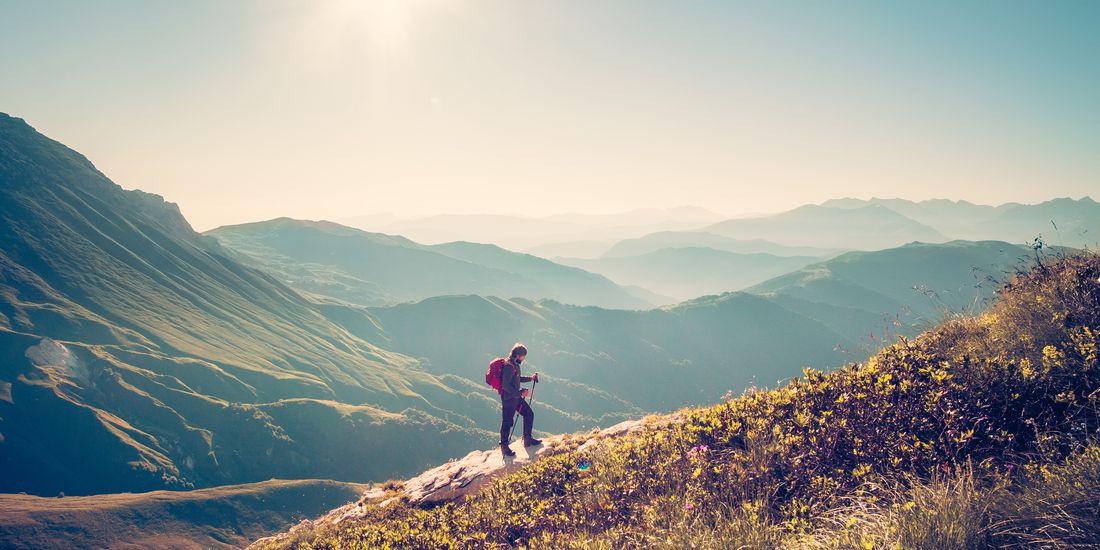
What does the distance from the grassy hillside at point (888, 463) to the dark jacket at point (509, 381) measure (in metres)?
5.81

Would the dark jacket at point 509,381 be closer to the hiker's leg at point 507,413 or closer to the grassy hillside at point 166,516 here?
the hiker's leg at point 507,413

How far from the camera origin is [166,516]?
420 ft

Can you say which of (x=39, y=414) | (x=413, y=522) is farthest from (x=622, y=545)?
(x=39, y=414)

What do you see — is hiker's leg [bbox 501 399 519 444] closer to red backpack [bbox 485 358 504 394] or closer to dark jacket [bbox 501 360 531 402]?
dark jacket [bbox 501 360 531 402]

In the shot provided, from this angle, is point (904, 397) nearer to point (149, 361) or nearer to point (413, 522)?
point (413, 522)

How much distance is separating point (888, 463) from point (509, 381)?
10196 mm

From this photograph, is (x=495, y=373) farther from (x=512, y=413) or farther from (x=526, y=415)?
(x=526, y=415)

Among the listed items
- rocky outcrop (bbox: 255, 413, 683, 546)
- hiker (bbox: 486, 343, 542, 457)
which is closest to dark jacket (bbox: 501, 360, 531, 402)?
hiker (bbox: 486, 343, 542, 457)

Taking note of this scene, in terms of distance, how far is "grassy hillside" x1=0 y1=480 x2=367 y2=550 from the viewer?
375 ft

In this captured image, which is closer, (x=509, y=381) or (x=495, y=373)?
(x=509, y=381)

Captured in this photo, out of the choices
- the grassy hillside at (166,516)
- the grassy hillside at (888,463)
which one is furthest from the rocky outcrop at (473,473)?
the grassy hillside at (166,516)

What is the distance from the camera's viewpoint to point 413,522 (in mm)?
9070

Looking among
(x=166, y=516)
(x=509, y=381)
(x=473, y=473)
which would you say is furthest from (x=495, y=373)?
(x=166, y=516)

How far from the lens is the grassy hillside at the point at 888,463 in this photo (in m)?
4.34
